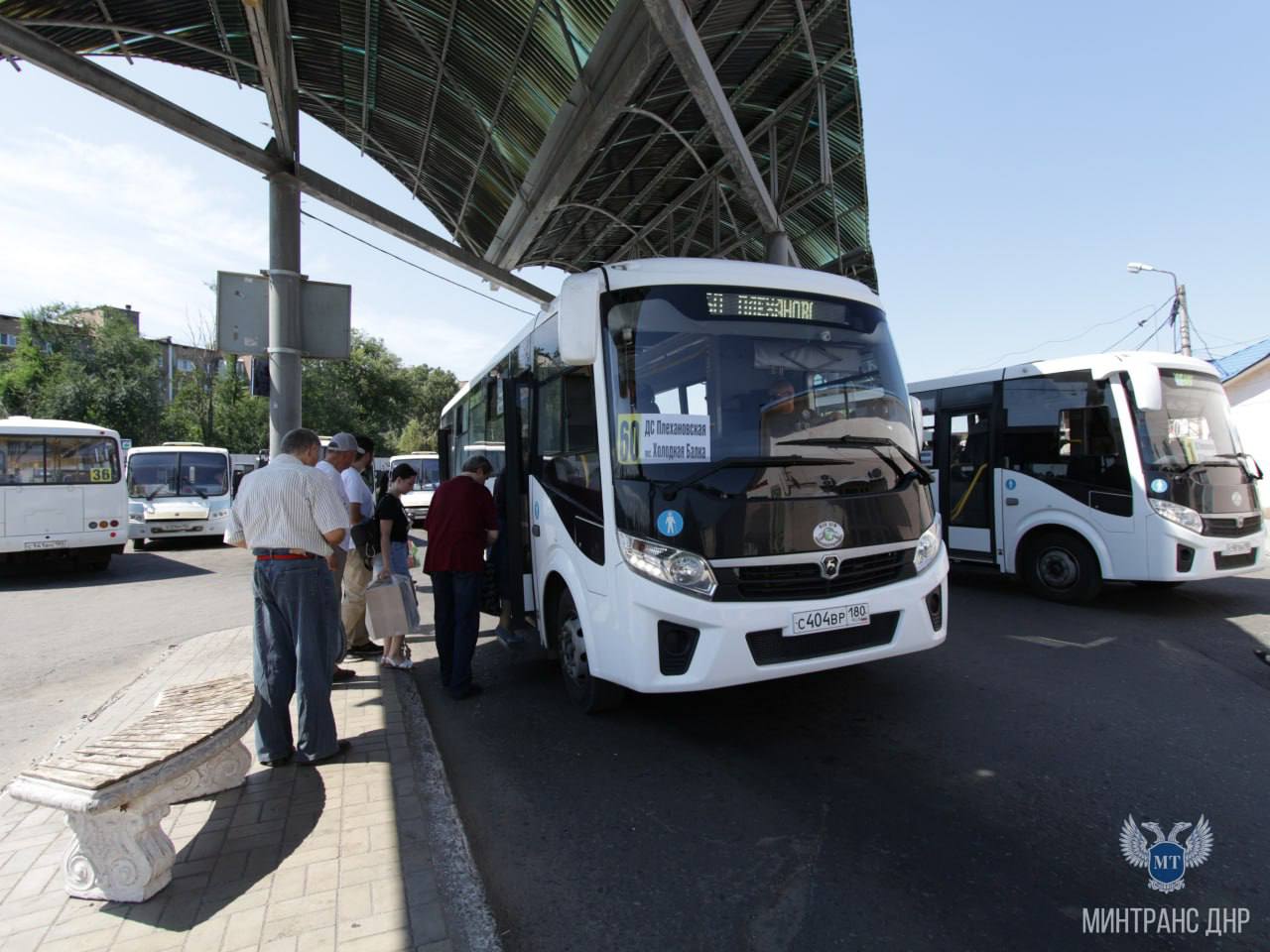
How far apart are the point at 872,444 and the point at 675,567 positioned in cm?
154

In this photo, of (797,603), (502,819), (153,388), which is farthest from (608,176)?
(153,388)

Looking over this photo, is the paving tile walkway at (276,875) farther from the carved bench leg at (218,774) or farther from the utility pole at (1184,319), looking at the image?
the utility pole at (1184,319)

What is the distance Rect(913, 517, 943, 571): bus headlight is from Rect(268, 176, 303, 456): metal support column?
6022mm

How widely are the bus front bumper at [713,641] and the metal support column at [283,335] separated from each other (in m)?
4.78

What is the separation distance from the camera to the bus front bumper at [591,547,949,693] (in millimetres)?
3633

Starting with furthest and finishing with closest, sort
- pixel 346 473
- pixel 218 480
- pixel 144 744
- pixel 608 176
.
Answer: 1. pixel 218 480
2. pixel 608 176
3. pixel 346 473
4. pixel 144 744

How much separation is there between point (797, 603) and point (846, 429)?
1.17 metres

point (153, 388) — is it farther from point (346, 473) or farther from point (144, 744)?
point (144, 744)

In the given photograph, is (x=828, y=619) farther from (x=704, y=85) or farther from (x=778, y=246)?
(x=778, y=246)

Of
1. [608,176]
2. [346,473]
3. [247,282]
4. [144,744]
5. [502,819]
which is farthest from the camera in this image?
[608,176]

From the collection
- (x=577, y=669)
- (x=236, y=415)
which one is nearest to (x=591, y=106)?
(x=577, y=669)

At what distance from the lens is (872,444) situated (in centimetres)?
424

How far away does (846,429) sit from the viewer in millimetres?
4211

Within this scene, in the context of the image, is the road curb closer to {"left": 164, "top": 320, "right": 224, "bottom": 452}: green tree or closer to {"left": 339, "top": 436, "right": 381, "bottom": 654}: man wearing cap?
{"left": 339, "top": 436, "right": 381, "bottom": 654}: man wearing cap
